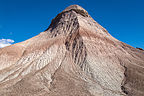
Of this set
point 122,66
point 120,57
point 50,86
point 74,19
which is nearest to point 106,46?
point 120,57

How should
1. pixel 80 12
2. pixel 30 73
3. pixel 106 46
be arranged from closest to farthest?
pixel 30 73 < pixel 106 46 < pixel 80 12


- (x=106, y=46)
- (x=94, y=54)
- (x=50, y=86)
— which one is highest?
(x=106, y=46)

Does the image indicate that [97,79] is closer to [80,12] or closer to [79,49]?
[79,49]

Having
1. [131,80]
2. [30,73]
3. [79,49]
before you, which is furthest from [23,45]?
[131,80]

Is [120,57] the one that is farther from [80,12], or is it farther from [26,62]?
[80,12]

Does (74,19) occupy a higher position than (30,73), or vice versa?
(74,19)

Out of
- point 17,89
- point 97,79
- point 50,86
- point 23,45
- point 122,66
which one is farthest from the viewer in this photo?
point 23,45

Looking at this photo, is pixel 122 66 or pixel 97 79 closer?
pixel 97 79
